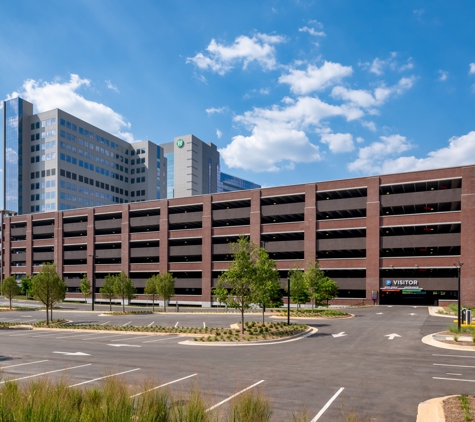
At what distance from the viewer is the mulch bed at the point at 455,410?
10.9 meters

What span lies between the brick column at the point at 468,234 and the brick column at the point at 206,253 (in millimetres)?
39380

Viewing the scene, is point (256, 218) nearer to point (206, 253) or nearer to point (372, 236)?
point (206, 253)

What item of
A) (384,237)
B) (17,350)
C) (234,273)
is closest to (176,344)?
(234,273)

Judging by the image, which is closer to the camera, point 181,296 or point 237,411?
point 237,411

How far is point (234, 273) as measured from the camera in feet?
103

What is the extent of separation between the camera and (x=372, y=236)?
2447 inches

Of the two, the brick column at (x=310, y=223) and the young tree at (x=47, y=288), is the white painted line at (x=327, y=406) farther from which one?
the brick column at (x=310, y=223)

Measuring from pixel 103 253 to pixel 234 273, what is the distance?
60566 mm

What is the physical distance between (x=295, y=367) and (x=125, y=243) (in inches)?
2706

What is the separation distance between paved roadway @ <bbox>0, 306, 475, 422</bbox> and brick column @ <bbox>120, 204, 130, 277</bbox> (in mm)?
51097

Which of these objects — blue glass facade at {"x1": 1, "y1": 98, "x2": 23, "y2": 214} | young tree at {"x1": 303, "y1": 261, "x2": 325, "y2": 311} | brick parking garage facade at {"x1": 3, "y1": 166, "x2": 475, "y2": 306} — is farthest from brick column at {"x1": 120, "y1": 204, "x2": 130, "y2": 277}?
blue glass facade at {"x1": 1, "y1": 98, "x2": 23, "y2": 214}

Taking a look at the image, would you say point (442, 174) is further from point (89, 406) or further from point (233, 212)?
point (89, 406)

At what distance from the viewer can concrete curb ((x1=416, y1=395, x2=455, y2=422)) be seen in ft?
36.6

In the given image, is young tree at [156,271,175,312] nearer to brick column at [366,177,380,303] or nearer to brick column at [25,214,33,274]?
brick column at [366,177,380,303]
